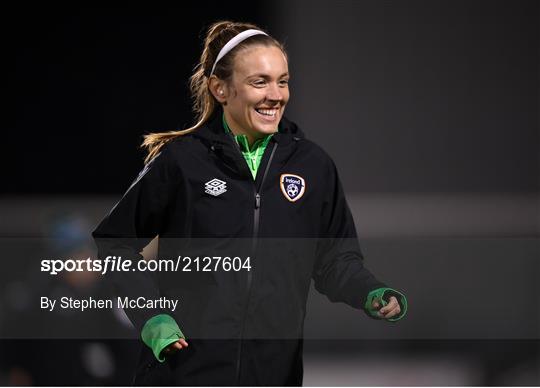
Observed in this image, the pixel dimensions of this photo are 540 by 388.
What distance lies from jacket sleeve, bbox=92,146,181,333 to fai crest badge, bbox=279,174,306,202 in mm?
290

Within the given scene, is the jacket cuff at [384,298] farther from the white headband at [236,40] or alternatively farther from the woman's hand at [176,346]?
the white headband at [236,40]

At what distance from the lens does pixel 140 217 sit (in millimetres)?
2668

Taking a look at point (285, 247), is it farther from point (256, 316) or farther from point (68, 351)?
point (68, 351)

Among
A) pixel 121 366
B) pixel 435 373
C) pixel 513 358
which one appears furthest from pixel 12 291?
pixel 513 358

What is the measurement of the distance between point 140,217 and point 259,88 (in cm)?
49

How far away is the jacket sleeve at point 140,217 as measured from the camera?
2633mm

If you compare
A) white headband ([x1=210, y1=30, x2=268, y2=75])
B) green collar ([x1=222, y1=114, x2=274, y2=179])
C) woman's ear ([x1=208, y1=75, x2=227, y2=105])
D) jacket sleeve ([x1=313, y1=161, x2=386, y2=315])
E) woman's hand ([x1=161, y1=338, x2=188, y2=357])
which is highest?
white headband ([x1=210, y1=30, x2=268, y2=75])

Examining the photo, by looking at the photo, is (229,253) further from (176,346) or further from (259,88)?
(259,88)

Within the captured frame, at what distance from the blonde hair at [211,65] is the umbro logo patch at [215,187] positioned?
0.64ft

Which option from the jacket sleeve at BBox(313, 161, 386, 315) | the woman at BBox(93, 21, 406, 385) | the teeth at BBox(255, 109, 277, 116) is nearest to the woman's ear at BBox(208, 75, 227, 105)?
the woman at BBox(93, 21, 406, 385)

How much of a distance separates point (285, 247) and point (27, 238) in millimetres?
1567

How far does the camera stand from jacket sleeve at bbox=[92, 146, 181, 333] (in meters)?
2.63

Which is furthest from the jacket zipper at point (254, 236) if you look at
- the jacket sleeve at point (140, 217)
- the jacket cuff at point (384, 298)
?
the jacket cuff at point (384, 298)

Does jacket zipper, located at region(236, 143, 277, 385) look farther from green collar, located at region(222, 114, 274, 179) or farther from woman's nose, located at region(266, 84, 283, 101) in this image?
woman's nose, located at region(266, 84, 283, 101)
